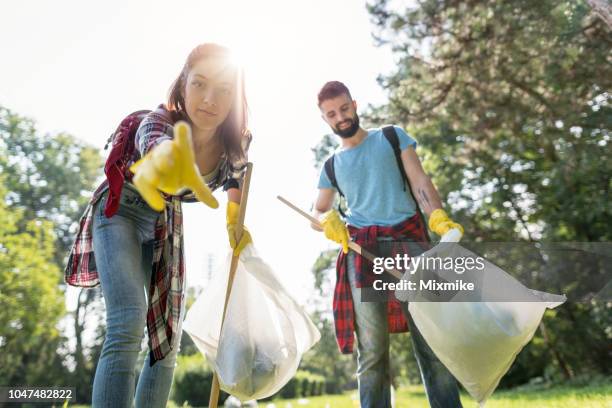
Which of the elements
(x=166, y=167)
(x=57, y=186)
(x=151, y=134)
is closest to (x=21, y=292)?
(x=57, y=186)

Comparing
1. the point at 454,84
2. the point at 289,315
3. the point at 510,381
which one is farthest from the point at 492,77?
the point at 510,381

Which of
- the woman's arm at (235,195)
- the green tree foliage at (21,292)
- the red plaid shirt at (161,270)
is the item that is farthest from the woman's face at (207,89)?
the green tree foliage at (21,292)

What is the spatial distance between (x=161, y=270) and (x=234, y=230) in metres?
0.45

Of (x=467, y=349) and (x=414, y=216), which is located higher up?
(x=414, y=216)

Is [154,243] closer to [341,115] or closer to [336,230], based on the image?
[336,230]

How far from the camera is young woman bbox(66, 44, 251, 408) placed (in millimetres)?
1630

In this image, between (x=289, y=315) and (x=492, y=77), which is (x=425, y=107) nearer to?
(x=492, y=77)

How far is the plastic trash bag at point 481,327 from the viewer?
208 cm

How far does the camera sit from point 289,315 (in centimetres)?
236

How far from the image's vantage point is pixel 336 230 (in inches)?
101

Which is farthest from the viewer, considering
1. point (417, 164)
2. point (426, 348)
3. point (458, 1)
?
point (458, 1)

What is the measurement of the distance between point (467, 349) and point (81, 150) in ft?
66.0

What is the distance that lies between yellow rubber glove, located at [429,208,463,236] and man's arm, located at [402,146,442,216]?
3 centimetres

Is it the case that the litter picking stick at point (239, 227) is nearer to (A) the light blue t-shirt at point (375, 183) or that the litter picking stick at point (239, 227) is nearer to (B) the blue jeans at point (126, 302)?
(B) the blue jeans at point (126, 302)
